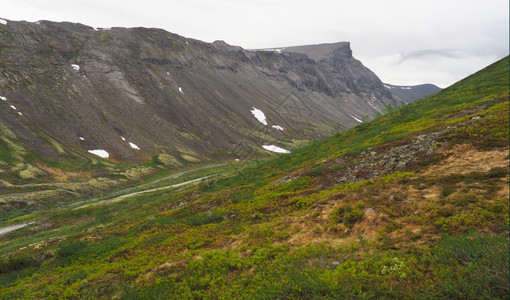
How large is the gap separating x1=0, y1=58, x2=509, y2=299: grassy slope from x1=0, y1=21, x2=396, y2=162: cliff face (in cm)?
5478

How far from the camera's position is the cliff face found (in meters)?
72.4

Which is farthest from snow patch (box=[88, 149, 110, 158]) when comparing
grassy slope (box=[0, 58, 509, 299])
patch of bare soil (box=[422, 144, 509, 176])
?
patch of bare soil (box=[422, 144, 509, 176])

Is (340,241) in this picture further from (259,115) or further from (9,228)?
(259,115)

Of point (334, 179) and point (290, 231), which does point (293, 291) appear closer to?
point (290, 231)

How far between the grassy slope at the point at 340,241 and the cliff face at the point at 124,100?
54.8 meters

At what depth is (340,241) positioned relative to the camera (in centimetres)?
959

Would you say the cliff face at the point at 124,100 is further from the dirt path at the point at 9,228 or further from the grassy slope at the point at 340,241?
the grassy slope at the point at 340,241

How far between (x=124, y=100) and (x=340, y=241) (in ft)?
347

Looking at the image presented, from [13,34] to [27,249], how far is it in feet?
376

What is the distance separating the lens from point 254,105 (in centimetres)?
14250

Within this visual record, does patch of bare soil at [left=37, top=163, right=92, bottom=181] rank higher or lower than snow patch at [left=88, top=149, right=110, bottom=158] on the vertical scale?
lower

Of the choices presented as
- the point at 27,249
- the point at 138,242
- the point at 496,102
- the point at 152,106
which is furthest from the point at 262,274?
the point at 152,106

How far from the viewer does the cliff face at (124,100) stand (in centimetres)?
7238

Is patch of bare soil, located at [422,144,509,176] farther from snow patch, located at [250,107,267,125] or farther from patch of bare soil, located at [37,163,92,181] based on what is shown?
snow patch, located at [250,107,267,125]
